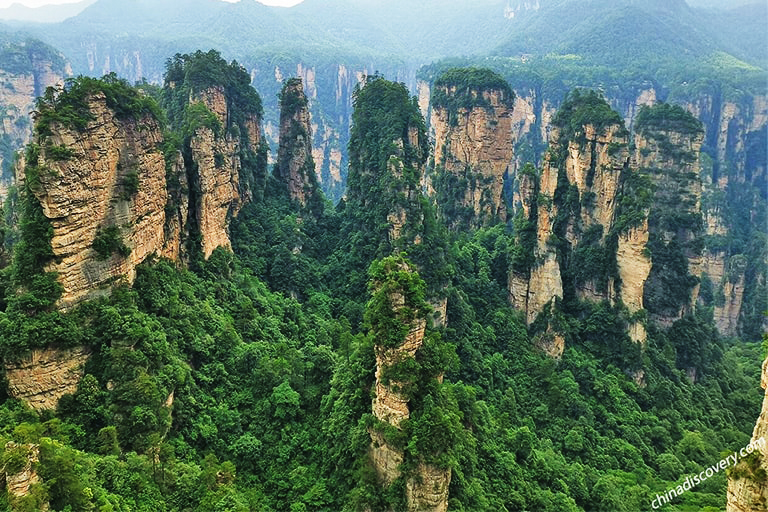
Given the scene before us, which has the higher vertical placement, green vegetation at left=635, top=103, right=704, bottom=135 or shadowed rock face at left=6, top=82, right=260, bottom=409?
green vegetation at left=635, top=103, right=704, bottom=135

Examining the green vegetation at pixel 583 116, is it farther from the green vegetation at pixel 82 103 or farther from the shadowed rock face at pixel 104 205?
the green vegetation at pixel 82 103

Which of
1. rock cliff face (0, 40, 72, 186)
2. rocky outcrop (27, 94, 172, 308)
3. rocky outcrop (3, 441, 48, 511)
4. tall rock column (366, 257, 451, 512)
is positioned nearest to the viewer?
rocky outcrop (3, 441, 48, 511)

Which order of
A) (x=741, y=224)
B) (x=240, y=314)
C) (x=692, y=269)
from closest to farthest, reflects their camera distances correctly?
(x=240, y=314) → (x=692, y=269) → (x=741, y=224)

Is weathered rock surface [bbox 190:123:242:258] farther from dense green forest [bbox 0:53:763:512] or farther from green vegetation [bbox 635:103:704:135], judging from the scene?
green vegetation [bbox 635:103:704:135]

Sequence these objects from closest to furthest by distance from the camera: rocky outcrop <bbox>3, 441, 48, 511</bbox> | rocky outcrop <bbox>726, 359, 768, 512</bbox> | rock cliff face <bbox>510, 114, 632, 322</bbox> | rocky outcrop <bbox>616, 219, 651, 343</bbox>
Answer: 1. rocky outcrop <bbox>726, 359, 768, 512</bbox>
2. rocky outcrop <bbox>3, 441, 48, 511</bbox>
3. rocky outcrop <bbox>616, 219, 651, 343</bbox>
4. rock cliff face <bbox>510, 114, 632, 322</bbox>

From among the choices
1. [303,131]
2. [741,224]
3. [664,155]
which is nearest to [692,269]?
[664,155]

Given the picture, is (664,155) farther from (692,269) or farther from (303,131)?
(303,131)

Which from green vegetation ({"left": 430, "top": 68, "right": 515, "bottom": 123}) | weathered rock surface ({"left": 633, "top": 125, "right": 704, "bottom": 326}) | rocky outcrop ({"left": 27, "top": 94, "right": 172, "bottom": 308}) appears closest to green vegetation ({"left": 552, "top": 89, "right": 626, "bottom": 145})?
weathered rock surface ({"left": 633, "top": 125, "right": 704, "bottom": 326})
